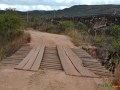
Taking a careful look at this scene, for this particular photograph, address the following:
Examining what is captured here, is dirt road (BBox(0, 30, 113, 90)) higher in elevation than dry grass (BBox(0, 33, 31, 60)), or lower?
higher

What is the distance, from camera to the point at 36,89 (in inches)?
279

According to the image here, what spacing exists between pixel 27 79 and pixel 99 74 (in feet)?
6.23

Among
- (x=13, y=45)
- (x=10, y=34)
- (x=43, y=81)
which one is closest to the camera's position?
(x=43, y=81)

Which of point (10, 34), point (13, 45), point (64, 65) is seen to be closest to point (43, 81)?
point (64, 65)

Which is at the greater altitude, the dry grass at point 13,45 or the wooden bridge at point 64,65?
the wooden bridge at point 64,65

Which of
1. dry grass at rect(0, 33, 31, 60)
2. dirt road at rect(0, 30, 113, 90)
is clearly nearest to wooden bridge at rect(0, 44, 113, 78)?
dirt road at rect(0, 30, 113, 90)

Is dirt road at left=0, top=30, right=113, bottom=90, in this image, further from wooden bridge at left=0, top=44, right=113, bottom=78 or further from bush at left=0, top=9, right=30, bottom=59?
bush at left=0, top=9, right=30, bottom=59

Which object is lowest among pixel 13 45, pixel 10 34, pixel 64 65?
pixel 13 45

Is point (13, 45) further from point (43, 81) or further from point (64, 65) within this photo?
point (43, 81)

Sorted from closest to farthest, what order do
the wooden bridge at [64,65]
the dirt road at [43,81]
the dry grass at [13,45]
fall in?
1. the dirt road at [43,81]
2. the wooden bridge at [64,65]
3. the dry grass at [13,45]

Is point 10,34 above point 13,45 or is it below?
above

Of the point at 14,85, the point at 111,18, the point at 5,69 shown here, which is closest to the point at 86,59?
the point at 5,69

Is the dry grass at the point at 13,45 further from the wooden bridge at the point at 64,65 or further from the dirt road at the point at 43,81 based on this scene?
the dirt road at the point at 43,81

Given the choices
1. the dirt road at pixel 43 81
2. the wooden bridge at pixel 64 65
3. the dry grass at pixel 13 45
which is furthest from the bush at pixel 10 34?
the dirt road at pixel 43 81
